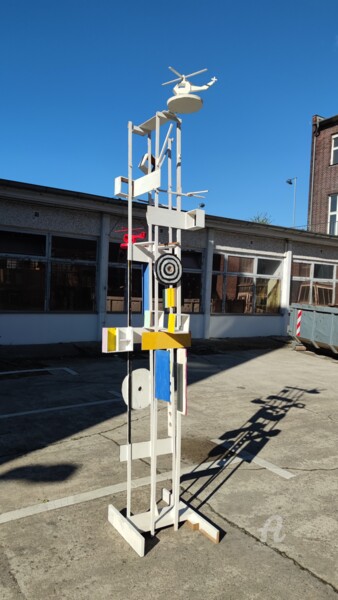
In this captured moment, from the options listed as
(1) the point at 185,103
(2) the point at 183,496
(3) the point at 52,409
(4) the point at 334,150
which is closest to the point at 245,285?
(3) the point at 52,409

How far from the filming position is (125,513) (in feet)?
12.1

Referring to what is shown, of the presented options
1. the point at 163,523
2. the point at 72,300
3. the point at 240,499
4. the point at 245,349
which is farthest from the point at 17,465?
the point at 245,349

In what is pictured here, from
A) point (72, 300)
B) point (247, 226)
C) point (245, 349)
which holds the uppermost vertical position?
point (247, 226)

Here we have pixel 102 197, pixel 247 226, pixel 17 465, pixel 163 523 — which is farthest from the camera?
pixel 247 226

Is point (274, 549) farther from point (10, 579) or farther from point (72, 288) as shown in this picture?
point (72, 288)

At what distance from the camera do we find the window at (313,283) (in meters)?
19.2

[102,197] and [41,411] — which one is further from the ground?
[102,197]

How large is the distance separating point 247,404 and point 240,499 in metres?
3.63

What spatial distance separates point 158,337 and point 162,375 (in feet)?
1.00

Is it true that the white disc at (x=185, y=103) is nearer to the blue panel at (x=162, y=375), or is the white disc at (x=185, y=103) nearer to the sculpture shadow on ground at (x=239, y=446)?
the blue panel at (x=162, y=375)

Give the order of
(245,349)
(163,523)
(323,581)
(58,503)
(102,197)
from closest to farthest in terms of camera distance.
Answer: (323,581) < (163,523) < (58,503) < (102,197) < (245,349)

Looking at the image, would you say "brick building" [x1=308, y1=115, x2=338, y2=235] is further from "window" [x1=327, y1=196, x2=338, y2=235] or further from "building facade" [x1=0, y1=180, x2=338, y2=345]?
"building facade" [x1=0, y1=180, x2=338, y2=345]

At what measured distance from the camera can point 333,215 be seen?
89.8ft

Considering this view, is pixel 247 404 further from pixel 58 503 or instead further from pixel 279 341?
pixel 279 341
